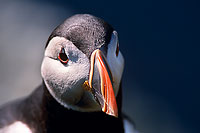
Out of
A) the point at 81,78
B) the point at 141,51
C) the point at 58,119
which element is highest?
the point at 81,78

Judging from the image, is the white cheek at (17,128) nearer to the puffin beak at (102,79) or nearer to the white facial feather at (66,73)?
the white facial feather at (66,73)

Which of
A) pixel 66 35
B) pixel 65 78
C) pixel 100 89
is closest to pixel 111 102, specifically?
pixel 100 89

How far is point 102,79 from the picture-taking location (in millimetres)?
1181

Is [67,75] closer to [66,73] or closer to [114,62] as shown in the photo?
[66,73]

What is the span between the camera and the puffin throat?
118cm

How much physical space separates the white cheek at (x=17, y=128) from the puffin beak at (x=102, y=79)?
20.8 inches

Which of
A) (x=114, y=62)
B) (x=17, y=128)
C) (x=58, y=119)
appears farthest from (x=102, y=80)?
(x=17, y=128)

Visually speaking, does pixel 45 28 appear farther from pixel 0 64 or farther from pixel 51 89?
pixel 51 89

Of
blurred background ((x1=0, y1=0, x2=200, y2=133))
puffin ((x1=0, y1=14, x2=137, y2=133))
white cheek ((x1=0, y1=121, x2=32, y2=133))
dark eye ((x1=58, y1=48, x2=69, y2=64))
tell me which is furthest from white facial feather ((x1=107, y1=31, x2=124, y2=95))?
blurred background ((x1=0, y1=0, x2=200, y2=133))

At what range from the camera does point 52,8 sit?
3.17 meters

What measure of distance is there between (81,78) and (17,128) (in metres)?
0.58

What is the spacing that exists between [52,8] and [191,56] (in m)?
1.39

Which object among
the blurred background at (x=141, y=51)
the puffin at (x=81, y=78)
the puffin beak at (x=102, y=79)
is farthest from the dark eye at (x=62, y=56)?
the blurred background at (x=141, y=51)

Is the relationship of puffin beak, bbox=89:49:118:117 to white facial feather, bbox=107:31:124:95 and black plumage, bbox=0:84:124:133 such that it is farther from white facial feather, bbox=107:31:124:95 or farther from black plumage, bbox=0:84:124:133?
black plumage, bbox=0:84:124:133
